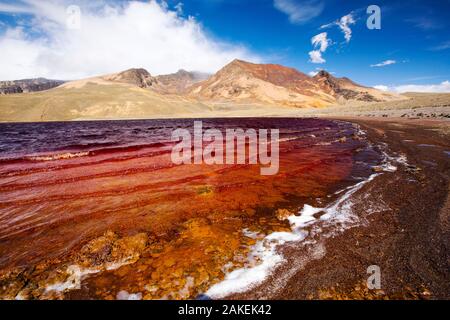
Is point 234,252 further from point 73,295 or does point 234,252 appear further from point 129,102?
point 129,102

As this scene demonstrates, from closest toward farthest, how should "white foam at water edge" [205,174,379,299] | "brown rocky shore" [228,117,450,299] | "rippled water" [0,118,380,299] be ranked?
1. "brown rocky shore" [228,117,450,299]
2. "white foam at water edge" [205,174,379,299]
3. "rippled water" [0,118,380,299]

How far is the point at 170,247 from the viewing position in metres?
4.88

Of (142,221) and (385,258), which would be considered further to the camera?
(142,221)

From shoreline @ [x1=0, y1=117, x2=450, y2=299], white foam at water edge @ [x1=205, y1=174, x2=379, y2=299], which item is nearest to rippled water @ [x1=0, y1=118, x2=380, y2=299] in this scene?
white foam at water edge @ [x1=205, y1=174, x2=379, y2=299]

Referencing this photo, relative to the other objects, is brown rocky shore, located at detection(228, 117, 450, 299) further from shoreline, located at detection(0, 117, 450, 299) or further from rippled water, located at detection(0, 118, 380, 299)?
rippled water, located at detection(0, 118, 380, 299)

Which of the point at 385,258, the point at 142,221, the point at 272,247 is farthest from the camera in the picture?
the point at 142,221

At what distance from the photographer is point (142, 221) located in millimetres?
6207

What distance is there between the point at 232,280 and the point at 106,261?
2.40 metres

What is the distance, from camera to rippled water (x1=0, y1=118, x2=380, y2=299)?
157 inches

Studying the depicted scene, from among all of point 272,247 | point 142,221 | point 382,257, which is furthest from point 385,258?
point 142,221

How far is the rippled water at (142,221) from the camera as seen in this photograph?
400 cm

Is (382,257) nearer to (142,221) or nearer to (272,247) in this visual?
(272,247)

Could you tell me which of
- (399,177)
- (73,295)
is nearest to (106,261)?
(73,295)

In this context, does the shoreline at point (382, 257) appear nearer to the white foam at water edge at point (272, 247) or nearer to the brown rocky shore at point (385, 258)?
the brown rocky shore at point (385, 258)
